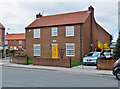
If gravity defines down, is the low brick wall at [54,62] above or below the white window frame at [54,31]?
below

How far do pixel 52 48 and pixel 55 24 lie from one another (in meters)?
3.63

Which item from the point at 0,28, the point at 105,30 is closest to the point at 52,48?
the point at 105,30

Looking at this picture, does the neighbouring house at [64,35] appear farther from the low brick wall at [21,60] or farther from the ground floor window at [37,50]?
the low brick wall at [21,60]

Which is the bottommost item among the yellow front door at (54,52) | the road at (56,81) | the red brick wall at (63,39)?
the road at (56,81)

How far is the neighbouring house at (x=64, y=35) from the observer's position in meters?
21.8

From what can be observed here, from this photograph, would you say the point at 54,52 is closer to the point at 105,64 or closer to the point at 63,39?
the point at 63,39

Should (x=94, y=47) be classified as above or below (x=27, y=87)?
above

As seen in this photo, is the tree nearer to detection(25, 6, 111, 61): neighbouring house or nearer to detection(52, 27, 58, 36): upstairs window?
detection(25, 6, 111, 61): neighbouring house

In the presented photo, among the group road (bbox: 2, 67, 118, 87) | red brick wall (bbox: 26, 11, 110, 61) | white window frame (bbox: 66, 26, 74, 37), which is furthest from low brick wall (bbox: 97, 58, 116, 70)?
white window frame (bbox: 66, 26, 74, 37)

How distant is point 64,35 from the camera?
22766 mm

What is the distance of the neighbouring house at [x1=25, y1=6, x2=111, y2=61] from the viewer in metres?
21.8

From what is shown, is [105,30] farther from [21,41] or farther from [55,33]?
[21,41]

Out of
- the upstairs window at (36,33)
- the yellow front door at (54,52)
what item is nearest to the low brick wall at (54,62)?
the yellow front door at (54,52)

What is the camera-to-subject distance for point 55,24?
78.0 ft
